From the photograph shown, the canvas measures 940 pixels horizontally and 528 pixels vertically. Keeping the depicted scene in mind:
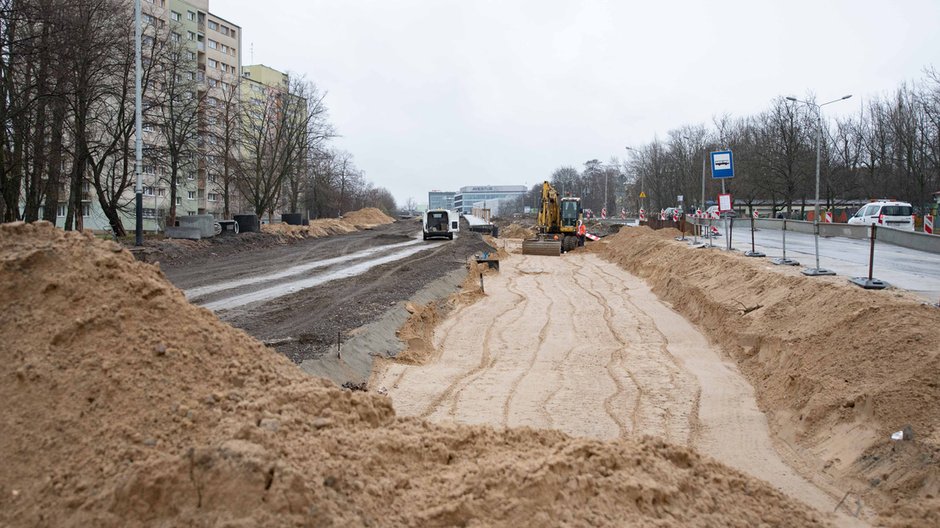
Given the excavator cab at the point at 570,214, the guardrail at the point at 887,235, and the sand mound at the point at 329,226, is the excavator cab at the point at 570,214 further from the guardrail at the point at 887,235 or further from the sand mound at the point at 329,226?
the sand mound at the point at 329,226

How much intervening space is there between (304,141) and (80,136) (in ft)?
82.0

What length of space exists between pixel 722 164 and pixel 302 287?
12.0 meters

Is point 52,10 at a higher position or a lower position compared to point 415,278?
higher

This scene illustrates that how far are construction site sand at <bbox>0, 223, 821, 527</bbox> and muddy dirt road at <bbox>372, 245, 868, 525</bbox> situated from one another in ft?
7.73

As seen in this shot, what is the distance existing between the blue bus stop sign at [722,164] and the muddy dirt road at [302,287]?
8.54m

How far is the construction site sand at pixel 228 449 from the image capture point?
3.66m

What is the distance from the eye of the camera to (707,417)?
838 cm

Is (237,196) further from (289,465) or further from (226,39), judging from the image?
(289,465)

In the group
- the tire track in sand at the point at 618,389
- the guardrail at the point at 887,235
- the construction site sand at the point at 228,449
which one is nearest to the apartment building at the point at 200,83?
the tire track in sand at the point at 618,389

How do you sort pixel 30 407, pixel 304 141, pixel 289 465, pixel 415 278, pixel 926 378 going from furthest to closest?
pixel 304 141 < pixel 415 278 < pixel 926 378 < pixel 30 407 < pixel 289 465

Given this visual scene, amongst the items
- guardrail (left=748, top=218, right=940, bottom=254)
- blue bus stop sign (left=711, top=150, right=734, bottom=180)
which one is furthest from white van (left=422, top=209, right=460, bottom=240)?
blue bus stop sign (left=711, top=150, right=734, bottom=180)

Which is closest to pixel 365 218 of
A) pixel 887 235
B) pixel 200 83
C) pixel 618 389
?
pixel 200 83

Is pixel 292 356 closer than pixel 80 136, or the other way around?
pixel 292 356

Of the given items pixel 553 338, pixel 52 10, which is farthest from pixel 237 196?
pixel 553 338
